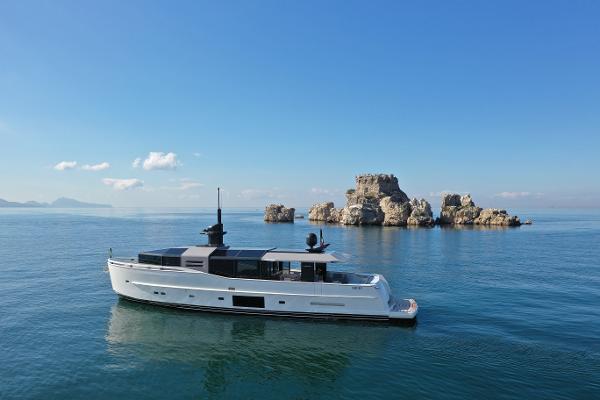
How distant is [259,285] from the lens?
80.2 ft

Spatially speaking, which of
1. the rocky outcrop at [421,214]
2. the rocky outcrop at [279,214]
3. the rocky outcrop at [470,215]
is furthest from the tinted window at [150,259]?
the rocky outcrop at [279,214]

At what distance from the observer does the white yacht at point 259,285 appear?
23.7 metres

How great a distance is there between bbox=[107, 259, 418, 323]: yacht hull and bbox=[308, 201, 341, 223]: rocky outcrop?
120 m

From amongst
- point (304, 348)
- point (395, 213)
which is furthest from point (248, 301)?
point (395, 213)

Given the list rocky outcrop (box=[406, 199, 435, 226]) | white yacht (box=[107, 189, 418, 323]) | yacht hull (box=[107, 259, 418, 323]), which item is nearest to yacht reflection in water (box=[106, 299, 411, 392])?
yacht hull (box=[107, 259, 418, 323])

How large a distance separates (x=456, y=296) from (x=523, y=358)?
12.2 m

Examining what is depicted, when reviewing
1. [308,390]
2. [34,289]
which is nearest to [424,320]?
[308,390]

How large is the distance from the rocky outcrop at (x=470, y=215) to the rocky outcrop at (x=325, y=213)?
3882 cm

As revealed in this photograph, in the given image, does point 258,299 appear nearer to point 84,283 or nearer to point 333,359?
point 333,359

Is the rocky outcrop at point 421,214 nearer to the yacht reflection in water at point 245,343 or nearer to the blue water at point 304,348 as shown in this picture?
the blue water at point 304,348

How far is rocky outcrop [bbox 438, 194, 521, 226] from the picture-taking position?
12060cm

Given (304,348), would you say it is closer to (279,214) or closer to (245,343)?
(245,343)

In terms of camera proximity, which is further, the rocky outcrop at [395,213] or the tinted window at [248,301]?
the rocky outcrop at [395,213]

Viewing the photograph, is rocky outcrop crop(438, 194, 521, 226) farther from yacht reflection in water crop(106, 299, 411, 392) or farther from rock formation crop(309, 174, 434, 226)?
yacht reflection in water crop(106, 299, 411, 392)
